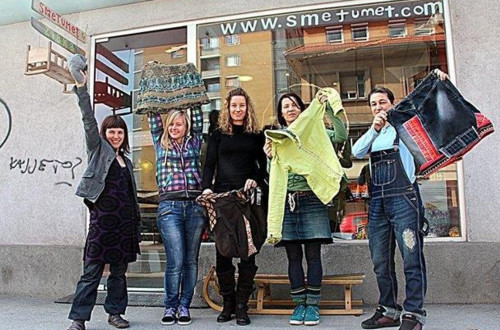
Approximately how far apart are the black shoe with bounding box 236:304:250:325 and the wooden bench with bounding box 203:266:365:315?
35 centimetres

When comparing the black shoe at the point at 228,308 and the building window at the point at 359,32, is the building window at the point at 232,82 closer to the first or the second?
the building window at the point at 359,32

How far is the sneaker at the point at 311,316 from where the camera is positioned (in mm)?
3285

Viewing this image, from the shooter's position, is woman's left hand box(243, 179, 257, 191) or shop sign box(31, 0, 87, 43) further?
shop sign box(31, 0, 87, 43)

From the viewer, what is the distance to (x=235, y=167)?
3414 mm

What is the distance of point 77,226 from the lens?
16.1ft

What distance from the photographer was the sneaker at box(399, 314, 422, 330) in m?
2.91

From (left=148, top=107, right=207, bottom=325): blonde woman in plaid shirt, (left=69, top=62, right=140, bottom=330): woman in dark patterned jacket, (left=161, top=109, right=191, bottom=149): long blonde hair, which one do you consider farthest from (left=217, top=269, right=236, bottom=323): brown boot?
(left=161, top=109, right=191, bottom=149): long blonde hair

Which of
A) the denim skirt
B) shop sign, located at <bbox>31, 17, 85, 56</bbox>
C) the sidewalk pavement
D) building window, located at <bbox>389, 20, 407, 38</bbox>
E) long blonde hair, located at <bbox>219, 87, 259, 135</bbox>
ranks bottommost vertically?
the sidewalk pavement

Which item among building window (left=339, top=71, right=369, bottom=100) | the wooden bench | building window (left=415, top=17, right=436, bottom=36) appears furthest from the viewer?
building window (left=339, top=71, right=369, bottom=100)

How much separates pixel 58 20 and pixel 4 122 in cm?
153

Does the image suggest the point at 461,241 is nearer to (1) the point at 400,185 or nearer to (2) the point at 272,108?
(1) the point at 400,185

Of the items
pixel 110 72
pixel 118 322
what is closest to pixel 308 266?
pixel 118 322

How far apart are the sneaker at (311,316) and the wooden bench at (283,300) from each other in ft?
1.07

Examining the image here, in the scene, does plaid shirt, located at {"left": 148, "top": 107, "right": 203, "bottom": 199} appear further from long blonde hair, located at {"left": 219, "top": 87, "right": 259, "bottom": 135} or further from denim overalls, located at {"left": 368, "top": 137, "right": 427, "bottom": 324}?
denim overalls, located at {"left": 368, "top": 137, "right": 427, "bottom": 324}
